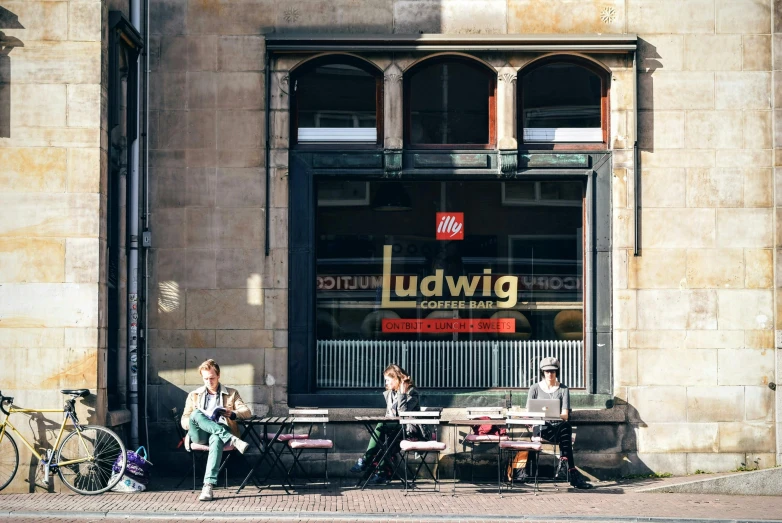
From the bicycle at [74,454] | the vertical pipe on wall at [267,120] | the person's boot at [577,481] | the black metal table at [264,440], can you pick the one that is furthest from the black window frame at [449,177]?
the bicycle at [74,454]

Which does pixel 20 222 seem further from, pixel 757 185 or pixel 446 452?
pixel 757 185

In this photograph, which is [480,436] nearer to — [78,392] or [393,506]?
[393,506]

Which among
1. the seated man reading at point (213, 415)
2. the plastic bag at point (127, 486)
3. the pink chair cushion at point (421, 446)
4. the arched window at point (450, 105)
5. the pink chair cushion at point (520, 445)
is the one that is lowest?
the plastic bag at point (127, 486)

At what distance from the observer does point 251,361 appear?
51.3 ft

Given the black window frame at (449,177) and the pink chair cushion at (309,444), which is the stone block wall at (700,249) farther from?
the pink chair cushion at (309,444)

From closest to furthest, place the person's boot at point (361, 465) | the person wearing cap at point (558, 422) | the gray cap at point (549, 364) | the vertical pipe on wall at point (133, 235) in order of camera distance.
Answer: the person wearing cap at point (558, 422) < the person's boot at point (361, 465) < the gray cap at point (549, 364) < the vertical pipe on wall at point (133, 235)

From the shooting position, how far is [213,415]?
1401cm

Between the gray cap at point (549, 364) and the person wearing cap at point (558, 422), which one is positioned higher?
the gray cap at point (549, 364)

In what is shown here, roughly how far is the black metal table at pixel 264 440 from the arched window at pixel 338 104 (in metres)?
3.96

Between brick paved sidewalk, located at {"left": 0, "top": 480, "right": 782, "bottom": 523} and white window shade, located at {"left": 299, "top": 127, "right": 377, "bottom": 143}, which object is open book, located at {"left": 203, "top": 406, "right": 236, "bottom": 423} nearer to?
brick paved sidewalk, located at {"left": 0, "top": 480, "right": 782, "bottom": 523}

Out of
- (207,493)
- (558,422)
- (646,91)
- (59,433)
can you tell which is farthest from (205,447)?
(646,91)

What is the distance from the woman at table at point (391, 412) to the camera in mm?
14759

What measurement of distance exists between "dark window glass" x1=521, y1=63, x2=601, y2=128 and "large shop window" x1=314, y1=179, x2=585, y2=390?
2.85 ft

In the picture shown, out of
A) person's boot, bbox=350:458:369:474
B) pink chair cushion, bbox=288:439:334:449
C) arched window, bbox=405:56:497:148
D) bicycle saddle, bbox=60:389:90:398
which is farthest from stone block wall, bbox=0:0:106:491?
arched window, bbox=405:56:497:148
